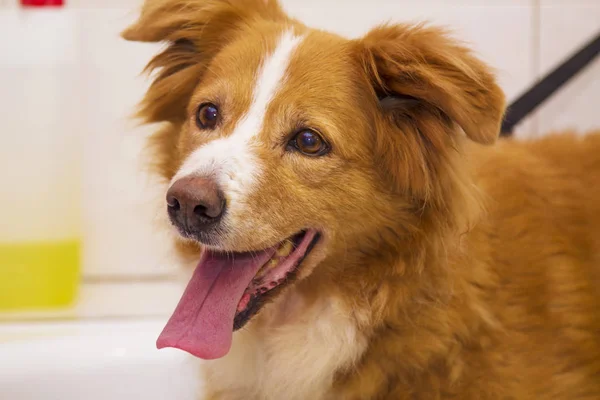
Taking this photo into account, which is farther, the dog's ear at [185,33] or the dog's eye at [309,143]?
the dog's ear at [185,33]

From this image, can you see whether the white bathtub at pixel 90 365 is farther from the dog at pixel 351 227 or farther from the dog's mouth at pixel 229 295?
the dog's mouth at pixel 229 295

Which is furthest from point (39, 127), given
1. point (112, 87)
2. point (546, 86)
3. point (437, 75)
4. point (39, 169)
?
point (546, 86)

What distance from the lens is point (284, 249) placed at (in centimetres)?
114

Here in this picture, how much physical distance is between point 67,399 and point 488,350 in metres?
0.97

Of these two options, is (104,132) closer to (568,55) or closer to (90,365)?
(90,365)

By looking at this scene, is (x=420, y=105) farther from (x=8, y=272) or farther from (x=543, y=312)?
(x=8, y=272)

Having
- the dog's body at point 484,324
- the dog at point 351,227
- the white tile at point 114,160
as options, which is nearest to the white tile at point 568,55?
the dog's body at point 484,324

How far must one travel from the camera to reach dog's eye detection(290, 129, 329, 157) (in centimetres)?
113

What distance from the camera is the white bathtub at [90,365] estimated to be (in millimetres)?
1579

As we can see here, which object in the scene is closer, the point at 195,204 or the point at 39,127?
the point at 195,204

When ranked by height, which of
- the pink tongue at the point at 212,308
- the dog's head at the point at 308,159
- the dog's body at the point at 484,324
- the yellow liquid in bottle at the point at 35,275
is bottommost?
the yellow liquid in bottle at the point at 35,275

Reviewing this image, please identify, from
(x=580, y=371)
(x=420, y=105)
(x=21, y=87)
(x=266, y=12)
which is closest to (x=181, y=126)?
(x=266, y=12)

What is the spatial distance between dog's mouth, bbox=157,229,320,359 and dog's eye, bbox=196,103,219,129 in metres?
0.23

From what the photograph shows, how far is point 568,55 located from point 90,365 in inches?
59.6
